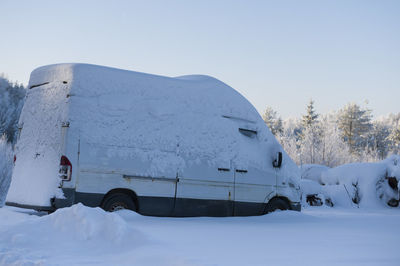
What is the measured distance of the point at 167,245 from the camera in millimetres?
5188

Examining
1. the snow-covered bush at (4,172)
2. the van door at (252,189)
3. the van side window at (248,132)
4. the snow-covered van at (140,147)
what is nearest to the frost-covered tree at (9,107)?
the snow-covered bush at (4,172)

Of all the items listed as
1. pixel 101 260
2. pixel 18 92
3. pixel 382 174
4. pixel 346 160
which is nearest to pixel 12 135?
pixel 18 92

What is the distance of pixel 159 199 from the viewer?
8.35 m

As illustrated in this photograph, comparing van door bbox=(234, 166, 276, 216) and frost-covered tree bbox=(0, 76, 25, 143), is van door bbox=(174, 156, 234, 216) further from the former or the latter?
frost-covered tree bbox=(0, 76, 25, 143)

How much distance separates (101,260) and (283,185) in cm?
611

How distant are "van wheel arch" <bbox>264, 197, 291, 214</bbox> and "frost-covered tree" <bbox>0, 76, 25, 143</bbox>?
19.6 metres

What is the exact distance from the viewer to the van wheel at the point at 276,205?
9877 mm

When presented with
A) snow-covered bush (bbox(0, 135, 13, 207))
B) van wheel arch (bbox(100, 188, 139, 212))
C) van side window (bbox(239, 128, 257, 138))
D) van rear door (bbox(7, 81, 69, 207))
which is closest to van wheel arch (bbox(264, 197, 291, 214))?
van side window (bbox(239, 128, 257, 138))

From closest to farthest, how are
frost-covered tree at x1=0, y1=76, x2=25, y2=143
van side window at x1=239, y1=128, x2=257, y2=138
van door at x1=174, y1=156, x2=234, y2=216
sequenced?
van door at x1=174, y1=156, x2=234, y2=216 < van side window at x1=239, y1=128, x2=257, y2=138 < frost-covered tree at x1=0, y1=76, x2=25, y2=143

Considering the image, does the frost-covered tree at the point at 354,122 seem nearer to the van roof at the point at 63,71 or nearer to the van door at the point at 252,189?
the van door at the point at 252,189

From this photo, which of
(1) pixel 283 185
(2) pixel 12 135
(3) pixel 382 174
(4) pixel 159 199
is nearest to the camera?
(4) pixel 159 199

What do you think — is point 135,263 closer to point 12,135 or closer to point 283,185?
point 283,185

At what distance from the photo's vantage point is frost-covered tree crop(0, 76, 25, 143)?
27.6 meters

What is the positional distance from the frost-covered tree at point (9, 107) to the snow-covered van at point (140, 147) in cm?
1898
